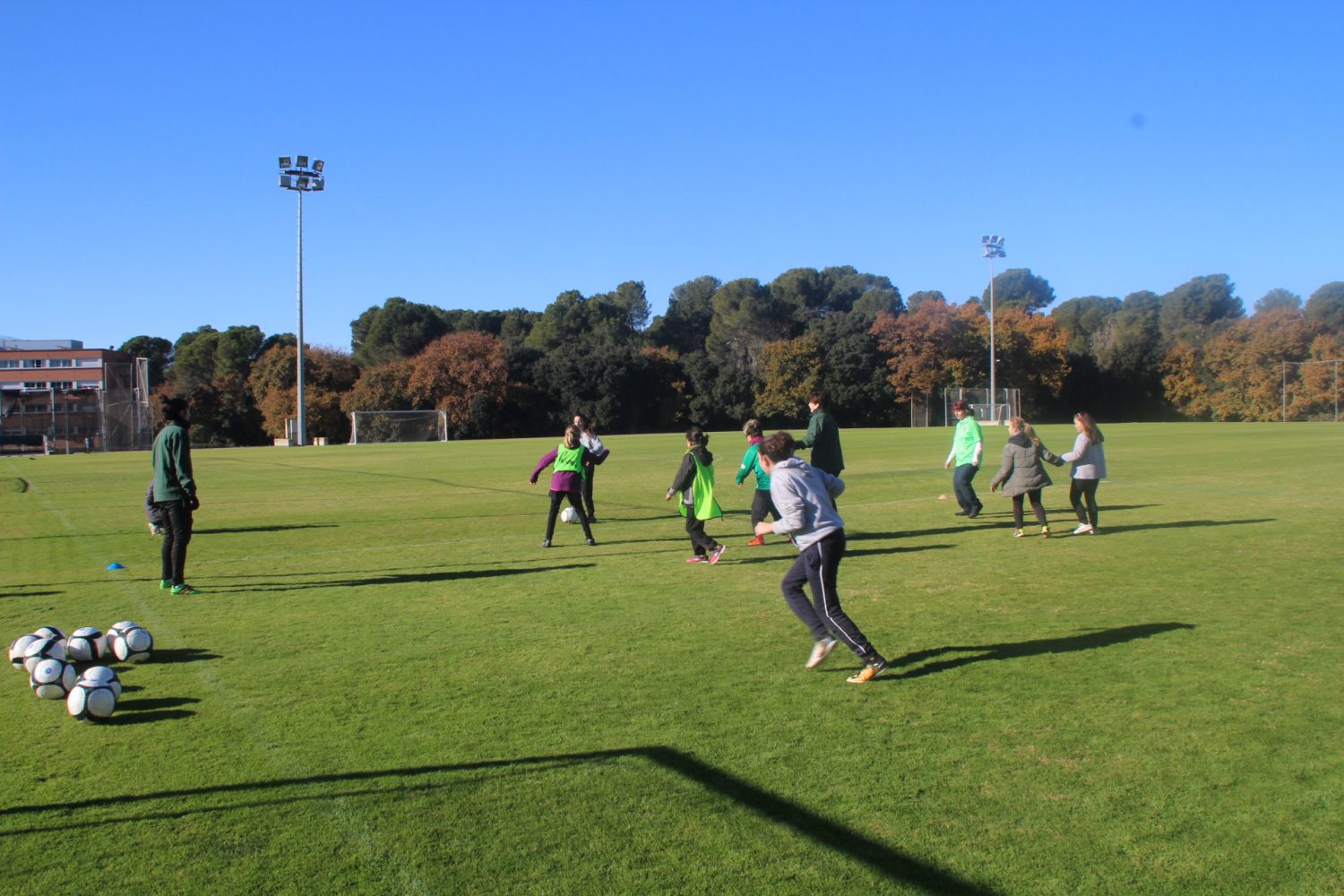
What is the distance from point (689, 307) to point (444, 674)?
94375 mm

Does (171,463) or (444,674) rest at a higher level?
(171,463)

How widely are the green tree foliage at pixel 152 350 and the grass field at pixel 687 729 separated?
9849 cm

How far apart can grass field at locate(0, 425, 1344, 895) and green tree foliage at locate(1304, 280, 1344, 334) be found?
326 feet

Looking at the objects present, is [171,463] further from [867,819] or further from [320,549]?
[867,819]

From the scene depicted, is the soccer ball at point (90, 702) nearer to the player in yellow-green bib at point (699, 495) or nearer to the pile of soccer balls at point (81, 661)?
the pile of soccer balls at point (81, 661)

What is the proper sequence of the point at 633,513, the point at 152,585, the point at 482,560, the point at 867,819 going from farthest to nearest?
the point at 633,513 → the point at 482,560 → the point at 152,585 → the point at 867,819

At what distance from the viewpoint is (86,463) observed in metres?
38.4

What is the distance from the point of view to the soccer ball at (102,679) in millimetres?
5719

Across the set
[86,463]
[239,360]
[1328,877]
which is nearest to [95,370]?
[239,360]

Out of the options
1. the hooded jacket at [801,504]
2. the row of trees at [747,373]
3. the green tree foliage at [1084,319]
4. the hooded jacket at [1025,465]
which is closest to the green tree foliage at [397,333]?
the row of trees at [747,373]

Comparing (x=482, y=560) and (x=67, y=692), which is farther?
(x=482, y=560)

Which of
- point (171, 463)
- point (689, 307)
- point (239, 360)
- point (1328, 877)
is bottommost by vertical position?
point (1328, 877)

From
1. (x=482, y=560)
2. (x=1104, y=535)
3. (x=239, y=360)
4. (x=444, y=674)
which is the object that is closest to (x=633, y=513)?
(x=482, y=560)

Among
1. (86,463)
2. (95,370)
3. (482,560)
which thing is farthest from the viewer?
(95,370)
